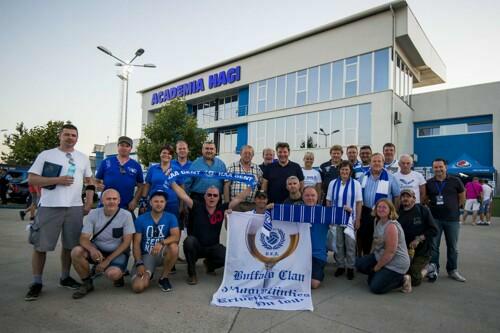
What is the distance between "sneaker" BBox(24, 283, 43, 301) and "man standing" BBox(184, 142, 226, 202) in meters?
2.35

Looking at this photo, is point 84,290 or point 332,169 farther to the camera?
point 332,169

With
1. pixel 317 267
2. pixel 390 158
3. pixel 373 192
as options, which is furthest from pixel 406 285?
pixel 390 158

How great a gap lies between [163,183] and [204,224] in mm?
911

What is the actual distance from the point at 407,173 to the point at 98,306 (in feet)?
16.7

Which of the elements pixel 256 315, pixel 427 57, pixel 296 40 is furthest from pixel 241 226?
pixel 427 57

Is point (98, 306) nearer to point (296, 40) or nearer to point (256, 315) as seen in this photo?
point (256, 315)

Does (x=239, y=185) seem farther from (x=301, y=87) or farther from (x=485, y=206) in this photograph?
(x=301, y=87)

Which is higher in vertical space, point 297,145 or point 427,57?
point 427,57

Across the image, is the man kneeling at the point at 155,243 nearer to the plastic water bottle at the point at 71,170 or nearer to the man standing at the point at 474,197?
the plastic water bottle at the point at 71,170

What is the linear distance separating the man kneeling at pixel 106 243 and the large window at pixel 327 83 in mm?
18484

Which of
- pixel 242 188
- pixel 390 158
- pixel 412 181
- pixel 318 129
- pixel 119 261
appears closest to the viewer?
pixel 119 261

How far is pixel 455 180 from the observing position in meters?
5.32

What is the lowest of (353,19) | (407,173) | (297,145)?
(407,173)

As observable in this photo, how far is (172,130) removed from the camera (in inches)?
863
